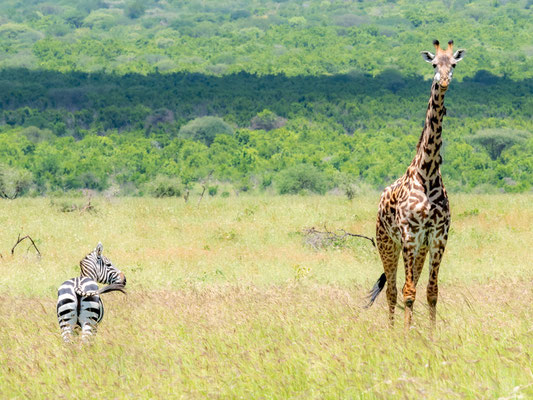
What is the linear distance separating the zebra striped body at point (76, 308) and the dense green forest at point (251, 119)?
26020 millimetres

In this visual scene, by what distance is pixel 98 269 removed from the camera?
974 centimetres

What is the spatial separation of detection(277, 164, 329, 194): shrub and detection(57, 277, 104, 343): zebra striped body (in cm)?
4408

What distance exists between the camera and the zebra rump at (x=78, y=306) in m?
7.57

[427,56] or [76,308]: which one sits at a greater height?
[427,56]

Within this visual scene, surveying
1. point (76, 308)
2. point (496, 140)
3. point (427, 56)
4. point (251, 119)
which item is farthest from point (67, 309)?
point (251, 119)

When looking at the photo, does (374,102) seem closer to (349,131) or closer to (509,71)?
(349,131)

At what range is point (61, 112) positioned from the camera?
381 feet

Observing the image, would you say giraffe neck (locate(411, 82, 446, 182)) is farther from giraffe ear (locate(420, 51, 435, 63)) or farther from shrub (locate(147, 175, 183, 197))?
shrub (locate(147, 175, 183, 197))

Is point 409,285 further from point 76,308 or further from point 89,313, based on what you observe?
point 76,308

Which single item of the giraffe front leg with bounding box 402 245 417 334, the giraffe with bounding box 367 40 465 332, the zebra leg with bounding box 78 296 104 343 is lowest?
the zebra leg with bounding box 78 296 104 343

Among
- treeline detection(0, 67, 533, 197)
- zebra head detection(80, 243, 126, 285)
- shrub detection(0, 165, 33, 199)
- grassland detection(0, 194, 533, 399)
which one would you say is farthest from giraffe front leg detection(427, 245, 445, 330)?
shrub detection(0, 165, 33, 199)

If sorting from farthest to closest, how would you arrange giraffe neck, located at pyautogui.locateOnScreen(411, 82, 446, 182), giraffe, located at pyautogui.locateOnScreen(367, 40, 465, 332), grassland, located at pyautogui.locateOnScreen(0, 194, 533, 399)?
giraffe neck, located at pyautogui.locateOnScreen(411, 82, 446, 182)
giraffe, located at pyautogui.locateOnScreen(367, 40, 465, 332)
grassland, located at pyautogui.locateOnScreen(0, 194, 533, 399)

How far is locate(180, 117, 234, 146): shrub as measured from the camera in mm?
100312

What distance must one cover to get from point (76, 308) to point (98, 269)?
2135mm
